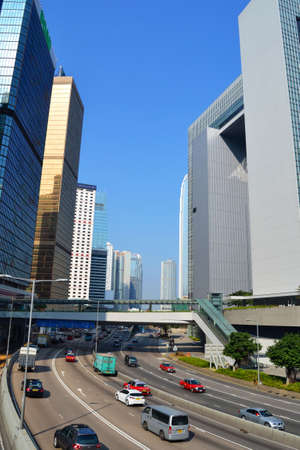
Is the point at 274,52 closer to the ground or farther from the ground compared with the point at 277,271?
farther from the ground

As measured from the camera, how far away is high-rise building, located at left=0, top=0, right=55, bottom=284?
108562 mm

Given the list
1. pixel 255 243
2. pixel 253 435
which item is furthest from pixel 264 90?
pixel 253 435

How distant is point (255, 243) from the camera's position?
98.1 m

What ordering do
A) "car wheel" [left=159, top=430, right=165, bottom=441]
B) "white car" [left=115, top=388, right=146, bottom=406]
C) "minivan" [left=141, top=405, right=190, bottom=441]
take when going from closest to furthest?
"minivan" [left=141, top=405, right=190, bottom=441]
"car wheel" [left=159, top=430, right=165, bottom=441]
"white car" [left=115, top=388, right=146, bottom=406]

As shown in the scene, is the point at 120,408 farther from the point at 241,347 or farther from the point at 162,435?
the point at 241,347

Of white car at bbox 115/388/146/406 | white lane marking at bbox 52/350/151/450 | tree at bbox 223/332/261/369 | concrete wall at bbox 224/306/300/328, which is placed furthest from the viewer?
concrete wall at bbox 224/306/300/328

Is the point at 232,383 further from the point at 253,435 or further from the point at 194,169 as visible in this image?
the point at 194,169

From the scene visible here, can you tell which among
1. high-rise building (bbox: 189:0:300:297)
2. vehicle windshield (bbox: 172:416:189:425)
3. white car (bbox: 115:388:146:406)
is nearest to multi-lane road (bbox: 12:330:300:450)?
white car (bbox: 115:388:146:406)

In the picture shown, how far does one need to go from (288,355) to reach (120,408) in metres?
28.7

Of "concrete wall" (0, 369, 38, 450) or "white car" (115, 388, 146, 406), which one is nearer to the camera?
"concrete wall" (0, 369, 38, 450)

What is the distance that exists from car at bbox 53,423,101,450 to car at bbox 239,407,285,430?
1513 centimetres

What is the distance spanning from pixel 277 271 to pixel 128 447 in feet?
250

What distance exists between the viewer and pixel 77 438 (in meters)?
18.8

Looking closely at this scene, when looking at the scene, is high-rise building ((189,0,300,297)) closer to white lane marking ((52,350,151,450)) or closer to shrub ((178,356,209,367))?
shrub ((178,356,209,367))
